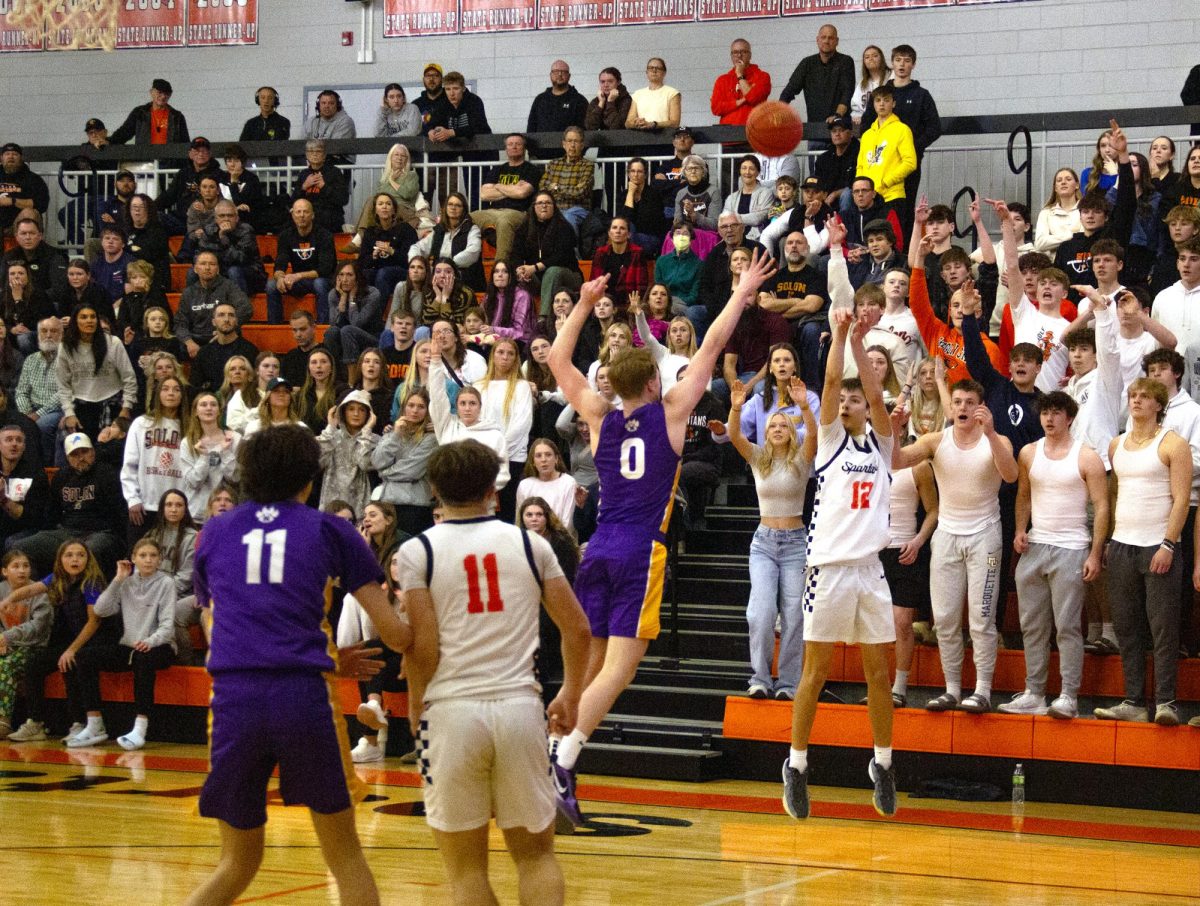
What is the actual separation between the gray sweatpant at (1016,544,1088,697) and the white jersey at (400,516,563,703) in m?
5.60

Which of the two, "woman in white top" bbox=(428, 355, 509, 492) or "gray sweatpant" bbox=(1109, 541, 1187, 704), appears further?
"woman in white top" bbox=(428, 355, 509, 492)

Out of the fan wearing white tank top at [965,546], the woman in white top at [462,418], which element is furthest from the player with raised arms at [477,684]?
the woman in white top at [462,418]

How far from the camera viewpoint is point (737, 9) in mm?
17828

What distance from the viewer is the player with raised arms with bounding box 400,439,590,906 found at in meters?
4.63

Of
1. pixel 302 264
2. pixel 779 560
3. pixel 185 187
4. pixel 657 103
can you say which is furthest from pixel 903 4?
pixel 779 560

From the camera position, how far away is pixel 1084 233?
1240 cm

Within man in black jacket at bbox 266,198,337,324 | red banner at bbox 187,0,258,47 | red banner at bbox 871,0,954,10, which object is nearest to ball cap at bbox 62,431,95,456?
man in black jacket at bbox 266,198,337,324

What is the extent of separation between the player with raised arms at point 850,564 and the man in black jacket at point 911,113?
690 centimetres

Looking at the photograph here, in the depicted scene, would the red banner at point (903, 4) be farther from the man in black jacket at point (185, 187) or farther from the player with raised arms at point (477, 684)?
the player with raised arms at point (477, 684)

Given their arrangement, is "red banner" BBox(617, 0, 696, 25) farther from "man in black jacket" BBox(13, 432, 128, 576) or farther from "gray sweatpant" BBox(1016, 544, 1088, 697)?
"gray sweatpant" BBox(1016, 544, 1088, 697)

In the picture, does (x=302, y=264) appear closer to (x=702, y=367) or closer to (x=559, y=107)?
(x=559, y=107)

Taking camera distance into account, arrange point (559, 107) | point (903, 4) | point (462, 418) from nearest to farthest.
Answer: point (462, 418) → point (559, 107) → point (903, 4)

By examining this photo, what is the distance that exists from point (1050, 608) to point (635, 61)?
410 inches

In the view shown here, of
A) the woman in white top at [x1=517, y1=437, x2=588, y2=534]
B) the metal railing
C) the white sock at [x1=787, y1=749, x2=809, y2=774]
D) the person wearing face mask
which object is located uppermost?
the metal railing
